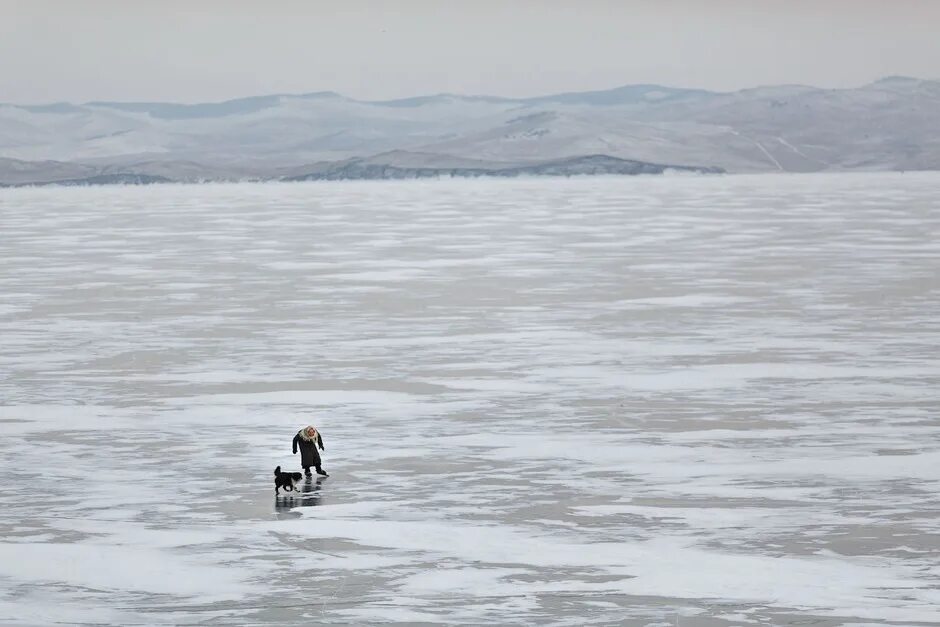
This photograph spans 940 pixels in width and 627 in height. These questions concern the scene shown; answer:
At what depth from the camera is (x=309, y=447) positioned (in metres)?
9.41

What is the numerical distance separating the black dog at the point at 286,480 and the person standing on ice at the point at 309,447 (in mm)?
113

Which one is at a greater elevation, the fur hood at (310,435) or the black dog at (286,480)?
the fur hood at (310,435)

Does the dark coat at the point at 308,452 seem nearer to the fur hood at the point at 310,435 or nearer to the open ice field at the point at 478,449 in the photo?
the fur hood at the point at 310,435

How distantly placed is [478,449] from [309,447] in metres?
1.30

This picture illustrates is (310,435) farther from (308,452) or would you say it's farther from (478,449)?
(478,449)

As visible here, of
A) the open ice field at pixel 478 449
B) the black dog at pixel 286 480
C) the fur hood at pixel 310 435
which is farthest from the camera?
the fur hood at pixel 310 435

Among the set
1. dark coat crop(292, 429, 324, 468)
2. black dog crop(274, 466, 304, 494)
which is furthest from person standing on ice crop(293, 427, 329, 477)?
black dog crop(274, 466, 304, 494)

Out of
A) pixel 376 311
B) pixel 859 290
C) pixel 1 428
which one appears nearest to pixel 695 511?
pixel 1 428

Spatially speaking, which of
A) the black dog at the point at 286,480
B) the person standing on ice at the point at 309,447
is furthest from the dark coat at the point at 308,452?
the black dog at the point at 286,480

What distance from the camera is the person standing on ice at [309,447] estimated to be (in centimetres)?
939

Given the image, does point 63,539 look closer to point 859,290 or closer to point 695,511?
point 695,511

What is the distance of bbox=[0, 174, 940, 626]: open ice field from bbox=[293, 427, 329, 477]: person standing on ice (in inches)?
5.9

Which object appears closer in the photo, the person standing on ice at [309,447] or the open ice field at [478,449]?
the open ice field at [478,449]

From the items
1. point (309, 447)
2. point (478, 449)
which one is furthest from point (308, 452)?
point (478, 449)
